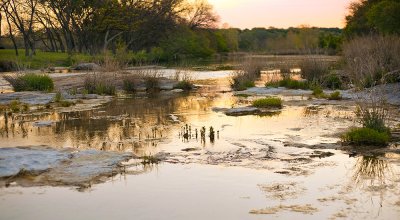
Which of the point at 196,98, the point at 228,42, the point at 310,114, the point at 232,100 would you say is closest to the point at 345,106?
the point at 310,114

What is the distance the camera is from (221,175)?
31.1 feet

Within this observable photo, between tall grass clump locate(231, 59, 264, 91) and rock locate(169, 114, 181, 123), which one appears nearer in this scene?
rock locate(169, 114, 181, 123)

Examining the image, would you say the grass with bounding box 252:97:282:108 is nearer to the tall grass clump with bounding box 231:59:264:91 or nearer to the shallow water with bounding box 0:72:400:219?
the shallow water with bounding box 0:72:400:219

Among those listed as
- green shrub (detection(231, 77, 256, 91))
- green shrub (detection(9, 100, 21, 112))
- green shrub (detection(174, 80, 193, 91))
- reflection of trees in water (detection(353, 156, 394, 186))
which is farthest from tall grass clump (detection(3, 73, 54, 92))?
reflection of trees in water (detection(353, 156, 394, 186))

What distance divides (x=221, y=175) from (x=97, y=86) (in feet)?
55.2

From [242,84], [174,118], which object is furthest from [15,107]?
A: [242,84]

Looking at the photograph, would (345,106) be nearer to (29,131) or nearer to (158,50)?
(29,131)

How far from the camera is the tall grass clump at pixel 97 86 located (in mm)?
25078

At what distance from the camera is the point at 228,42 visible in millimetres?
100812

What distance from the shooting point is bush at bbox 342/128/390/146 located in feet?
37.2

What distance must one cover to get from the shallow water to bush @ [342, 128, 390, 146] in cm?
54

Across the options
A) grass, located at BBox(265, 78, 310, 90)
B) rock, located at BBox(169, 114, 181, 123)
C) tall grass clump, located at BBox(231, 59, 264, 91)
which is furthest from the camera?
tall grass clump, located at BBox(231, 59, 264, 91)

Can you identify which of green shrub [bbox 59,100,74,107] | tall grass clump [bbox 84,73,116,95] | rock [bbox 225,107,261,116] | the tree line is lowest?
rock [bbox 225,107,261,116]

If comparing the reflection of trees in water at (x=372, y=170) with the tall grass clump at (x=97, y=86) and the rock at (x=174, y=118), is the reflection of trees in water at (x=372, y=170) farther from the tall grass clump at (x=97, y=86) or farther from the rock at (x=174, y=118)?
the tall grass clump at (x=97, y=86)
